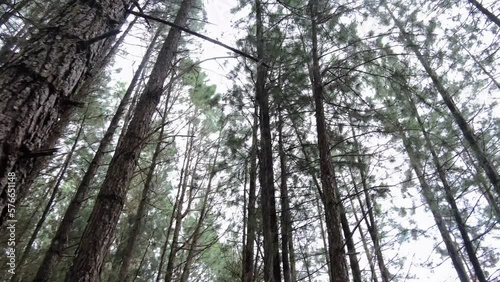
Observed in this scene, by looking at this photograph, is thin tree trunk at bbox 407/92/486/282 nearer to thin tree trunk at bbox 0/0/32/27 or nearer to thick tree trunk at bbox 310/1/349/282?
thick tree trunk at bbox 310/1/349/282

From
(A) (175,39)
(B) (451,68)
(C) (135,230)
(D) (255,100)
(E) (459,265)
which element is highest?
(B) (451,68)

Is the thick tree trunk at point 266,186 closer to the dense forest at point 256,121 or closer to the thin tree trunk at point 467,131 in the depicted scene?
the dense forest at point 256,121

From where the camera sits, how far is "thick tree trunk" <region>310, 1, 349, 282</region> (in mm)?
3402

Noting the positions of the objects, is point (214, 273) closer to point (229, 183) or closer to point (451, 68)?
point (229, 183)

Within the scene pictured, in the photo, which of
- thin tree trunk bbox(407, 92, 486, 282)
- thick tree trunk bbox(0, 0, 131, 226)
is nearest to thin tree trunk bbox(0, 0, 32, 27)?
thick tree trunk bbox(0, 0, 131, 226)

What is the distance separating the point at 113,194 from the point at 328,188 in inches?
104

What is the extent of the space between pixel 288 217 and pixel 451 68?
466 centimetres

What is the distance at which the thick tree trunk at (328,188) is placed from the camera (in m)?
3.40

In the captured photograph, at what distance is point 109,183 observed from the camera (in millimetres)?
2658

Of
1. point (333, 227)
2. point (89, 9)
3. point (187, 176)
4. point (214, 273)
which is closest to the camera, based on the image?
point (89, 9)

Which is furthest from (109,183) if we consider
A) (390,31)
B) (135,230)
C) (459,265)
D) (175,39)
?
(459,265)

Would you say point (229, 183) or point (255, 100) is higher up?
point (255, 100)

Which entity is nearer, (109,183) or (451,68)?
(109,183)

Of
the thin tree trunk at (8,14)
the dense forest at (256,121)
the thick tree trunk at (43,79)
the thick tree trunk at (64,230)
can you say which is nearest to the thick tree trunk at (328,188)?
the dense forest at (256,121)
